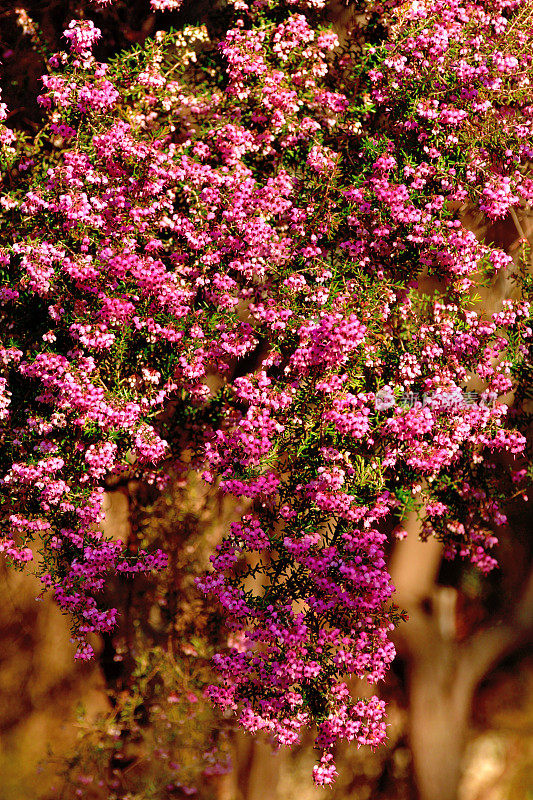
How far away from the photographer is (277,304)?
726cm

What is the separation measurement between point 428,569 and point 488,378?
232 cm

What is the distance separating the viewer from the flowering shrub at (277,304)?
6.93m

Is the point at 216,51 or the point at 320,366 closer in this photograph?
the point at 320,366

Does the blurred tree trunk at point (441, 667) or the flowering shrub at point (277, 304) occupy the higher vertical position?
the flowering shrub at point (277, 304)

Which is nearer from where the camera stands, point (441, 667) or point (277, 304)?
point (277, 304)

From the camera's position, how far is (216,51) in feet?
25.7

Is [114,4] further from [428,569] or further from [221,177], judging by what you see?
[428,569]

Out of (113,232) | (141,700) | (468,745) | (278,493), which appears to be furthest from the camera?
(468,745)

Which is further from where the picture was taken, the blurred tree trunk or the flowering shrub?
the blurred tree trunk

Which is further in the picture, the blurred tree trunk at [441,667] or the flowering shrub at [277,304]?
the blurred tree trunk at [441,667]

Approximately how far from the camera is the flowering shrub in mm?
6930

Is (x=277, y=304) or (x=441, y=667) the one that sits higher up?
(x=277, y=304)

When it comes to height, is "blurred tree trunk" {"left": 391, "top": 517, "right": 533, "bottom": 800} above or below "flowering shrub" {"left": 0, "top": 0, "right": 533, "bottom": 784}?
below

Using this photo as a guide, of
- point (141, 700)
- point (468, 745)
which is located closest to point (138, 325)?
point (141, 700)
